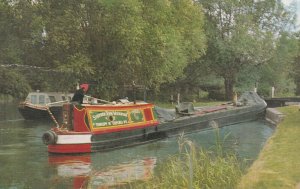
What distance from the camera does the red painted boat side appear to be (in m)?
19.6

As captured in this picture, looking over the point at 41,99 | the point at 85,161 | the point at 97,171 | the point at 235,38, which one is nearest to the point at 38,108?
the point at 41,99

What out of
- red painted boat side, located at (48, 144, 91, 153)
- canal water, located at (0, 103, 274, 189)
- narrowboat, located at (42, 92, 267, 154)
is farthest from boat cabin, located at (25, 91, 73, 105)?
red painted boat side, located at (48, 144, 91, 153)

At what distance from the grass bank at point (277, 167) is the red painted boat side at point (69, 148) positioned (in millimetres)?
7186

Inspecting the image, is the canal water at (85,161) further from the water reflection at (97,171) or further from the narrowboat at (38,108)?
the narrowboat at (38,108)

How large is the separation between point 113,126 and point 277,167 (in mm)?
10736

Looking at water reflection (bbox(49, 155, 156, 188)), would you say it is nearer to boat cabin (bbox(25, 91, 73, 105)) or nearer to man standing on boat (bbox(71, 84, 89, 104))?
man standing on boat (bbox(71, 84, 89, 104))

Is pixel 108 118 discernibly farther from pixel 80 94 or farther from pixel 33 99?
pixel 33 99

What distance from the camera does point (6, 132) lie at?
90.6ft

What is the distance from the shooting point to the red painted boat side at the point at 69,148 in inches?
772

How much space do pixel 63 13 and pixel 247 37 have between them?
19880 mm

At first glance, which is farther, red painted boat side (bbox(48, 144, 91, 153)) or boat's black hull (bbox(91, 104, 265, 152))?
boat's black hull (bbox(91, 104, 265, 152))

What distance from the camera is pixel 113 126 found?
21.8m

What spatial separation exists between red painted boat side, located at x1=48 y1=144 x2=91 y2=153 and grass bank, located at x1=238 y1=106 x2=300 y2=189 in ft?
23.6

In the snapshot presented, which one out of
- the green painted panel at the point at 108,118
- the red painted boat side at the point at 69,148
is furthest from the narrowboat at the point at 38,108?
the red painted boat side at the point at 69,148
